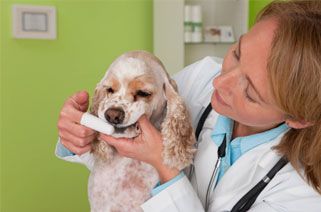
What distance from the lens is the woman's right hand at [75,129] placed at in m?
1.00

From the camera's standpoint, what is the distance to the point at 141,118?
39.4 inches

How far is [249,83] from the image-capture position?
947 mm

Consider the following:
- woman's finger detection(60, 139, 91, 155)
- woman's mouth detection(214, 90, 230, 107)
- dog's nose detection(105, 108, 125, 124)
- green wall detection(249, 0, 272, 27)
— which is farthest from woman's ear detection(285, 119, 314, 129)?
green wall detection(249, 0, 272, 27)

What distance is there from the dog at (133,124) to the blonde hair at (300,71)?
264 millimetres

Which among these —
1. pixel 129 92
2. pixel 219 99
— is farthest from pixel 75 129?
pixel 219 99

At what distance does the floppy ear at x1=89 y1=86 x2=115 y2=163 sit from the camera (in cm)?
107

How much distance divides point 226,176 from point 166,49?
1201mm

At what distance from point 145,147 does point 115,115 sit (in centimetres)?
12

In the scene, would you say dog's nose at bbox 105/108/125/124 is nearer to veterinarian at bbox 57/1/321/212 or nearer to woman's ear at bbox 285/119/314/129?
veterinarian at bbox 57/1/321/212

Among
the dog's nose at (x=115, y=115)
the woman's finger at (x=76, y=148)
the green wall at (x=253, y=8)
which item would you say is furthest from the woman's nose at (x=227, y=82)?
the green wall at (x=253, y=8)

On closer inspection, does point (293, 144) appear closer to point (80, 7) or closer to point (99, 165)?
point (99, 165)

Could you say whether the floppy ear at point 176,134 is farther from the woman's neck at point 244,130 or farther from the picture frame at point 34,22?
the picture frame at point 34,22

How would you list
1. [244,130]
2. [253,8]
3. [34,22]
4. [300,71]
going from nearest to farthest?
[300,71]
[244,130]
[34,22]
[253,8]

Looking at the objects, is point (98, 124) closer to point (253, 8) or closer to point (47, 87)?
point (47, 87)
